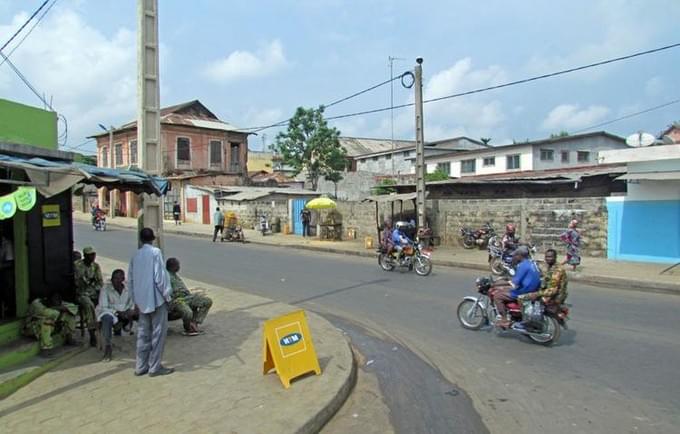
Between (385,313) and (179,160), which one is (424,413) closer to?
(385,313)

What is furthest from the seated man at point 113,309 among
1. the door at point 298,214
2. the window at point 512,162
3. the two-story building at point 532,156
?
the window at point 512,162

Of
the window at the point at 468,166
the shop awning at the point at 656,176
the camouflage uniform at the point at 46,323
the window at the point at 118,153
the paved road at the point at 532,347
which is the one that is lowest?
the paved road at the point at 532,347

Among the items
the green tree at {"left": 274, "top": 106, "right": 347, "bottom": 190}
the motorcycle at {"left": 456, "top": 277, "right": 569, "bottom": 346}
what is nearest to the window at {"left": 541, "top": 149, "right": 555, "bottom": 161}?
the green tree at {"left": 274, "top": 106, "right": 347, "bottom": 190}

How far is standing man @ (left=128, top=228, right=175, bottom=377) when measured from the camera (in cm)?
Result: 570

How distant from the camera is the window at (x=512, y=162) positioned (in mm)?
41750

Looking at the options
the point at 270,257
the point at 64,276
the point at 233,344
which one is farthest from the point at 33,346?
the point at 270,257

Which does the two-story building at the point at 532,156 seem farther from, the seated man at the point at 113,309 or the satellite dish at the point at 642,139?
the seated man at the point at 113,309

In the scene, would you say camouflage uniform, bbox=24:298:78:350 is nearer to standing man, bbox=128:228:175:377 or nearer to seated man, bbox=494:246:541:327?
standing man, bbox=128:228:175:377

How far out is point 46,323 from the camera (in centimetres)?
645

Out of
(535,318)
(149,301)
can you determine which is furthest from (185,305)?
(535,318)

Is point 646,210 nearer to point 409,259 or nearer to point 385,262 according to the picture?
point 409,259

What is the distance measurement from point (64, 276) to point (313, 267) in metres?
9.52

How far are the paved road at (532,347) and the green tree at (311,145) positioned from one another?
27.9 metres

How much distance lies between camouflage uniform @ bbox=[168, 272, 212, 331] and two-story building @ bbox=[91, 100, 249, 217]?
36279 millimetres
